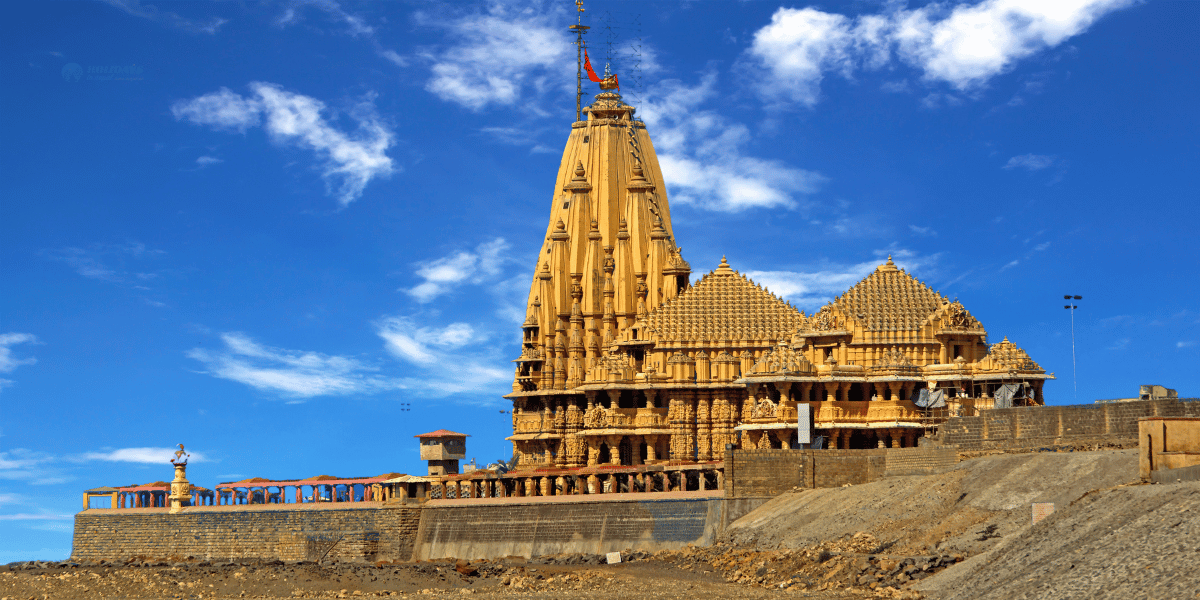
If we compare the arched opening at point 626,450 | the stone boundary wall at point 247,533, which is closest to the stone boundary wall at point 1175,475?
the stone boundary wall at point 247,533

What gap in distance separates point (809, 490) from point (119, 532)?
40.6 metres

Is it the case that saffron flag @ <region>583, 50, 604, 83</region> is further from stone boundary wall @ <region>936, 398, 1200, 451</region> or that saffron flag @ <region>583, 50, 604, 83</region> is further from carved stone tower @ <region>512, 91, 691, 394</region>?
stone boundary wall @ <region>936, 398, 1200, 451</region>

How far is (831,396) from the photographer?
232ft

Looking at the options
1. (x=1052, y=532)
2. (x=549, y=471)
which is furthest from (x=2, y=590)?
(x=1052, y=532)

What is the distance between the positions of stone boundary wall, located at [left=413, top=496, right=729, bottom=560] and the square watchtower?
7.69 m

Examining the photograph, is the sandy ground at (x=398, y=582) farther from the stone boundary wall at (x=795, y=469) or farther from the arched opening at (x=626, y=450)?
the arched opening at (x=626, y=450)

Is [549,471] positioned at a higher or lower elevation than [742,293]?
lower

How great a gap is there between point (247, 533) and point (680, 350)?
74.6 ft

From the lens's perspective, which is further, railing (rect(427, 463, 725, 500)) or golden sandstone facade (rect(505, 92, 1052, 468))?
golden sandstone facade (rect(505, 92, 1052, 468))

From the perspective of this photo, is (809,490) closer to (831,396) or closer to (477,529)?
(831,396)

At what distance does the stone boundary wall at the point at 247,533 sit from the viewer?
74.1m

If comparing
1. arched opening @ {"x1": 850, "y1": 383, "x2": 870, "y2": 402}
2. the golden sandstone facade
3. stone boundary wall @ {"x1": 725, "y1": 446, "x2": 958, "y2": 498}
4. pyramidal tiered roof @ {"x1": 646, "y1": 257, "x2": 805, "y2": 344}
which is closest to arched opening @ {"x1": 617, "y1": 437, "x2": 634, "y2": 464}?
the golden sandstone facade

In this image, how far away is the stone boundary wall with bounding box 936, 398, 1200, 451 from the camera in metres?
53.9

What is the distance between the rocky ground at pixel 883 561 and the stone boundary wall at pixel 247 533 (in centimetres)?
913
